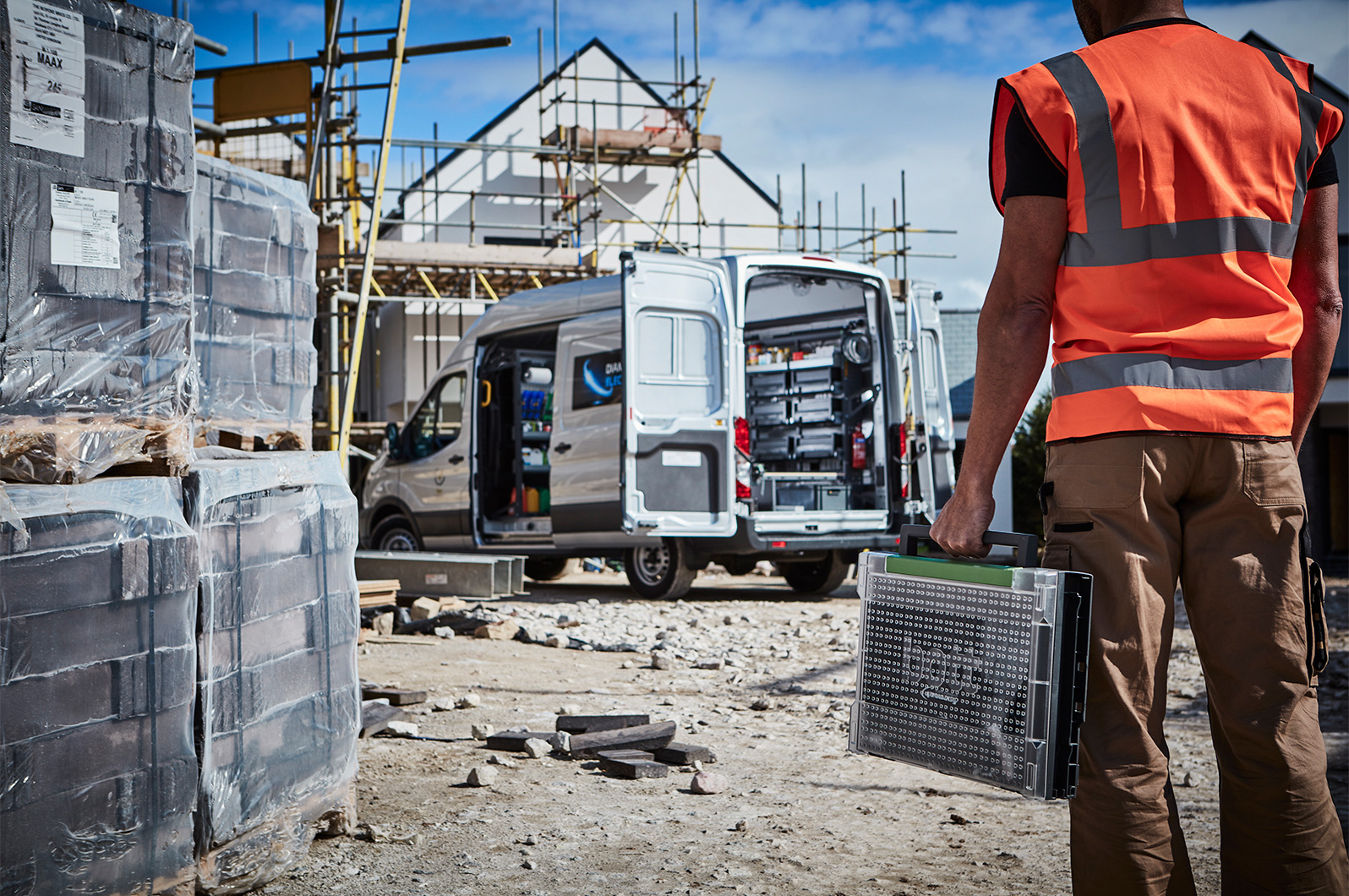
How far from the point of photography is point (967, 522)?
Result: 2.14 meters

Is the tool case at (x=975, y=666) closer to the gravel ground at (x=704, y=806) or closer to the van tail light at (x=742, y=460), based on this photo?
the gravel ground at (x=704, y=806)

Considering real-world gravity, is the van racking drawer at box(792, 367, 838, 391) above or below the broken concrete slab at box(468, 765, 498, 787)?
above

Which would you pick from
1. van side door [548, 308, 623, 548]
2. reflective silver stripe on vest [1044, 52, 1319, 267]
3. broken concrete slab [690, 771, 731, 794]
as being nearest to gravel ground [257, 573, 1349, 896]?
broken concrete slab [690, 771, 731, 794]

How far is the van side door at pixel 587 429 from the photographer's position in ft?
31.1

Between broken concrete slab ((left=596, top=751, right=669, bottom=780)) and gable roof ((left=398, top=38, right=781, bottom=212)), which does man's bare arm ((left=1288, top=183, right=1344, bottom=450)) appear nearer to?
broken concrete slab ((left=596, top=751, right=669, bottom=780))

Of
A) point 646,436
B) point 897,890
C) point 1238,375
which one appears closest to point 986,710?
point 1238,375

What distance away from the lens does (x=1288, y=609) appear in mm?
1991

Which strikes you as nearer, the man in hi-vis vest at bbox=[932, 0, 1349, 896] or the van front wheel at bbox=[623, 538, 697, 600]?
A: the man in hi-vis vest at bbox=[932, 0, 1349, 896]

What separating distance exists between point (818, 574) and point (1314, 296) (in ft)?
29.3

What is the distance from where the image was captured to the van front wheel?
9773 millimetres

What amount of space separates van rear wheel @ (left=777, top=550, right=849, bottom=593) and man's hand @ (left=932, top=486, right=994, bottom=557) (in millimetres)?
8463

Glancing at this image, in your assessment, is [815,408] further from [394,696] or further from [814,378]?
[394,696]

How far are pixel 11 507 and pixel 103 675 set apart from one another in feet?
1.40

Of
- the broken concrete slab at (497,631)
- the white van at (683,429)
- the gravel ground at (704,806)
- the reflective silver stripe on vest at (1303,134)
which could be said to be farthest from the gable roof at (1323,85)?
the reflective silver stripe on vest at (1303,134)
